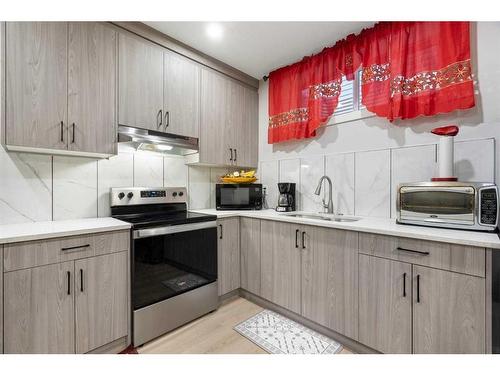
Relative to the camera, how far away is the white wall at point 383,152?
150 cm

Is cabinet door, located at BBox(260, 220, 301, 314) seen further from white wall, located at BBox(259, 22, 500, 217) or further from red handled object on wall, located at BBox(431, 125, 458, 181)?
red handled object on wall, located at BBox(431, 125, 458, 181)

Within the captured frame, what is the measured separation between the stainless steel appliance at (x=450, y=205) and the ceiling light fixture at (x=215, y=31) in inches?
72.4

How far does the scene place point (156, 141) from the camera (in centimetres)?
190

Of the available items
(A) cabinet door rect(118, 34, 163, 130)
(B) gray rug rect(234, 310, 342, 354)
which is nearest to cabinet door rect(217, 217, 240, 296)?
(B) gray rug rect(234, 310, 342, 354)

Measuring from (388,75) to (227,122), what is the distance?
1.53m

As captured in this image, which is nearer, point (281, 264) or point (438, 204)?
point (438, 204)

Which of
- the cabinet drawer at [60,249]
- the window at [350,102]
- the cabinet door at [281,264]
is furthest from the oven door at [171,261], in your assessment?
the window at [350,102]

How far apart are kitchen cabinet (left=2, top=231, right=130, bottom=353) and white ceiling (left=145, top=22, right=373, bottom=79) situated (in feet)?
5.62

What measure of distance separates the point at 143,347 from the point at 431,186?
2.16m

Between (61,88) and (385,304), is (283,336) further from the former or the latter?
(61,88)

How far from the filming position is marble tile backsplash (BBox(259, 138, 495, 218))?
5.07 feet

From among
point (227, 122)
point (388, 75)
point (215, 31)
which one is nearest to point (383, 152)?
point (388, 75)

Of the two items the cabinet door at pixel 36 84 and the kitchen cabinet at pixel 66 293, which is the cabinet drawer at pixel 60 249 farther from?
the cabinet door at pixel 36 84

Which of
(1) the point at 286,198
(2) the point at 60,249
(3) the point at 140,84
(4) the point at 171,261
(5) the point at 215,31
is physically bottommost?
(4) the point at 171,261
